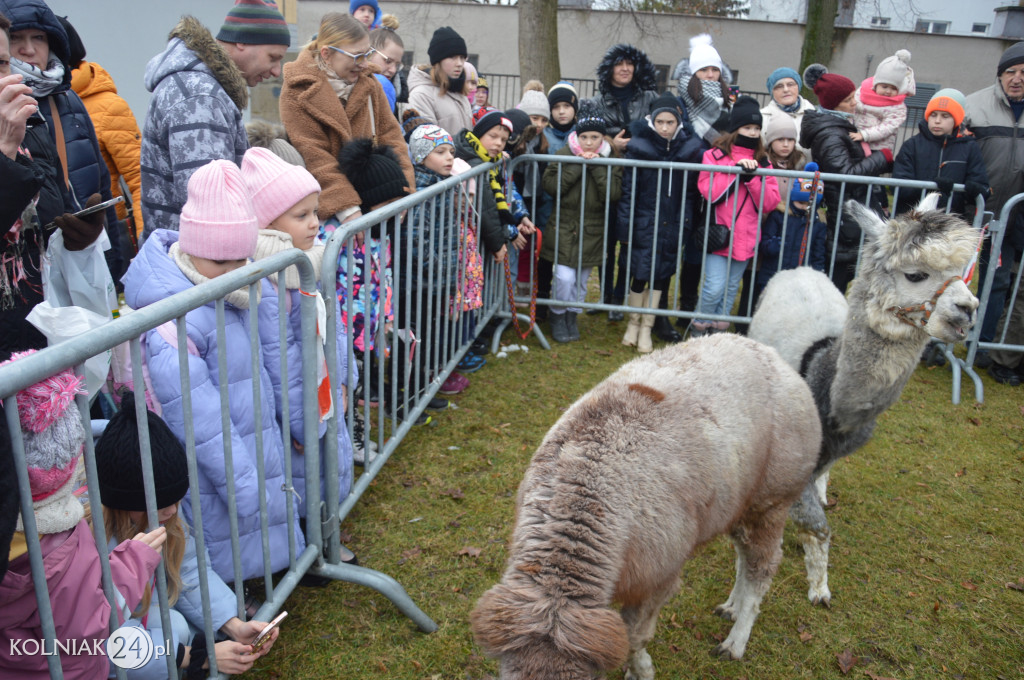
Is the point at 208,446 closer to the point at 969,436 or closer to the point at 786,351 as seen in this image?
the point at 786,351

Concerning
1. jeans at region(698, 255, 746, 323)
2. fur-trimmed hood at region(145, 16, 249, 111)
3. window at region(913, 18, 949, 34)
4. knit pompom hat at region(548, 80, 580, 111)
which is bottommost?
jeans at region(698, 255, 746, 323)

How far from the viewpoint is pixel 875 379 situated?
3.71 m

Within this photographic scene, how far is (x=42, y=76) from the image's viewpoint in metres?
3.53

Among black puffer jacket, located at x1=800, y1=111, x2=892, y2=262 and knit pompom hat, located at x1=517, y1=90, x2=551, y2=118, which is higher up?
knit pompom hat, located at x1=517, y1=90, x2=551, y2=118

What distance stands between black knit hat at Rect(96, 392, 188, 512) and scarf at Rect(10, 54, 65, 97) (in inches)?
86.9

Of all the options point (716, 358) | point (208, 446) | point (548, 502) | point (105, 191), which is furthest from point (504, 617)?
point (105, 191)

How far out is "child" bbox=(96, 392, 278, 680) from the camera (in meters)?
2.05

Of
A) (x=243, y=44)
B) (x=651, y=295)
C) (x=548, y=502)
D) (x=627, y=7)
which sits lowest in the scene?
(x=651, y=295)

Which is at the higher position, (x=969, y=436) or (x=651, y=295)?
Result: (x=651, y=295)

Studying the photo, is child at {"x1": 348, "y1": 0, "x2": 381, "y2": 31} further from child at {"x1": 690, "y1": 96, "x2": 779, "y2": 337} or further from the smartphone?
the smartphone

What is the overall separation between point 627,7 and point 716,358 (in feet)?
87.8

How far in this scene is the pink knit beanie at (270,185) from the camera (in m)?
3.12

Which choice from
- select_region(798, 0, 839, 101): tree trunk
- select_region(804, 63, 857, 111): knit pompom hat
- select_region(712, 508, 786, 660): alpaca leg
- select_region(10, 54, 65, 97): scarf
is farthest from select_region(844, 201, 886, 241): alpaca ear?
select_region(798, 0, 839, 101): tree trunk

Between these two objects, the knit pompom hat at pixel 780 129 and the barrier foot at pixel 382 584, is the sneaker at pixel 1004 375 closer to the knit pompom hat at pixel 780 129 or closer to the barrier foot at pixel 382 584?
the knit pompom hat at pixel 780 129
